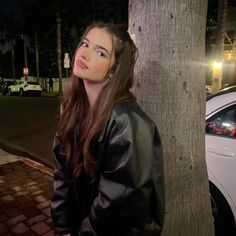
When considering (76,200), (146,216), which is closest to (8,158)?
(76,200)

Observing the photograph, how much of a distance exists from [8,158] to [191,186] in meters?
4.81

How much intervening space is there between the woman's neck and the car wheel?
181 centimetres

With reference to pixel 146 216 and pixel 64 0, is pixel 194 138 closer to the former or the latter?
pixel 146 216

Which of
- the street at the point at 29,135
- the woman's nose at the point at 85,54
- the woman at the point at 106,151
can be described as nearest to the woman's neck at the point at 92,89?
the woman at the point at 106,151

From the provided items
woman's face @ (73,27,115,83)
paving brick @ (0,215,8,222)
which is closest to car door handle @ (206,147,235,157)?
woman's face @ (73,27,115,83)

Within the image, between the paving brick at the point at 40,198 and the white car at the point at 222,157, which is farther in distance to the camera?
the paving brick at the point at 40,198

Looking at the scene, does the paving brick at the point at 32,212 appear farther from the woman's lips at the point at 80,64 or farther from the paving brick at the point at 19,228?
the woman's lips at the point at 80,64

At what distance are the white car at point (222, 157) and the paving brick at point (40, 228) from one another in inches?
69.8

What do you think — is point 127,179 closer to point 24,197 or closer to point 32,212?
point 32,212

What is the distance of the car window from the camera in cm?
315

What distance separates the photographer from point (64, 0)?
95.9ft

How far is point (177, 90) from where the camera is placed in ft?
6.57

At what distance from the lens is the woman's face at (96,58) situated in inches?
67.9

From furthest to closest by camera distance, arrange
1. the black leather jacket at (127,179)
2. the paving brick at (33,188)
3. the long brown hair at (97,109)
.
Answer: the paving brick at (33,188) → the long brown hair at (97,109) → the black leather jacket at (127,179)
